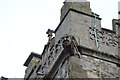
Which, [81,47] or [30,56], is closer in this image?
[81,47]

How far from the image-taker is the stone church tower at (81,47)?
9.67 metres

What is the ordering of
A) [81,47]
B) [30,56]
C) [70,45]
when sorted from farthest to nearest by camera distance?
[30,56], [81,47], [70,45]

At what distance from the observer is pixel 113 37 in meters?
10.5

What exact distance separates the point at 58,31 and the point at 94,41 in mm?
840

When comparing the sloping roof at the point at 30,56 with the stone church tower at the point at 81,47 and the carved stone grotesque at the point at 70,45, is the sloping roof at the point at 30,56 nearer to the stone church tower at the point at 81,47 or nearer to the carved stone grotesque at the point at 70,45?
the stone church tower at the point at 81,47

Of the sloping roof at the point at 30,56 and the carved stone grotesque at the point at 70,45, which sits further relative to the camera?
the sloping roof at the point at 30,56

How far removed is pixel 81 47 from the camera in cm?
987

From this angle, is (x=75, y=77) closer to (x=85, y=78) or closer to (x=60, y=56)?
(x=85, y=78)

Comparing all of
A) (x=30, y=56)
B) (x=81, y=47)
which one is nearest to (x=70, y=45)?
(x=81, y=47)

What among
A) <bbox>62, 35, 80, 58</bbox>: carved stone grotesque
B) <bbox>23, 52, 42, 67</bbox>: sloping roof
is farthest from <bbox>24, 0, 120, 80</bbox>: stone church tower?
<bbox>23, 52, 42, 67</bbox>: sloping roof

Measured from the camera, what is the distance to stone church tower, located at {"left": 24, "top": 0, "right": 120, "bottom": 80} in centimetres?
967

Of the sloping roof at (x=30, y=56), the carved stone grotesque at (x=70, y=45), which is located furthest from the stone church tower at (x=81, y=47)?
the sloping roof at (x=30, y=56)

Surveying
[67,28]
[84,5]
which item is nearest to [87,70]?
[67,28]

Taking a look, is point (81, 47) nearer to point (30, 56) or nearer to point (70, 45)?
point (70, 45)
